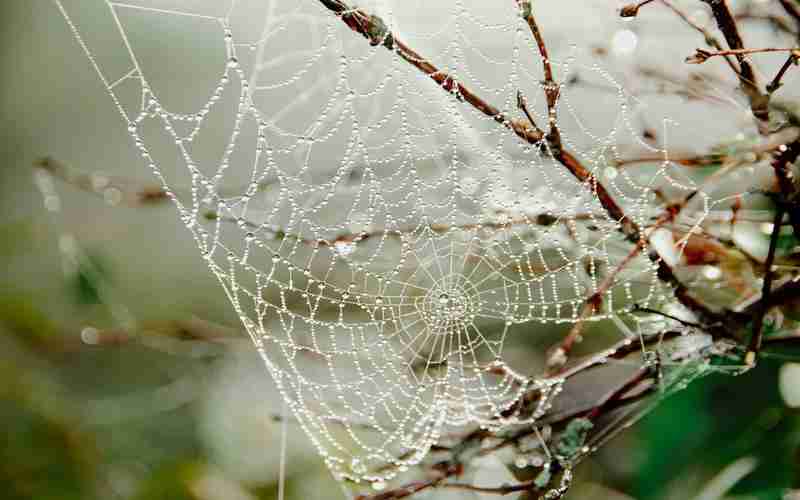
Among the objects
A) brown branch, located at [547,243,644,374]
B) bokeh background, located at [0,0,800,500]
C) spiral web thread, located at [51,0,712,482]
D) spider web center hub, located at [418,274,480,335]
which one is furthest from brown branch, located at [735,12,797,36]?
spider web center hub, located at [418,274,480,335]

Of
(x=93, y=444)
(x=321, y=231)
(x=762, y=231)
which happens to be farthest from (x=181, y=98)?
(x=762, y=231)


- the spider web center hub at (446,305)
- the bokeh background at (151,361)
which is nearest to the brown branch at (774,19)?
the bokeh background at (151,361)

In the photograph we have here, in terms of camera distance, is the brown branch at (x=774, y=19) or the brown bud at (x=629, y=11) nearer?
the brown bud at (x=629, y=11)

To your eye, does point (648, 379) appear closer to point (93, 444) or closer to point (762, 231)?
point (762, 231)

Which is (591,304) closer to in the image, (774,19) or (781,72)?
(781,72)

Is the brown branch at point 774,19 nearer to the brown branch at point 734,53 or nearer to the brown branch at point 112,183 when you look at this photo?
the brown branch at point 734,53
